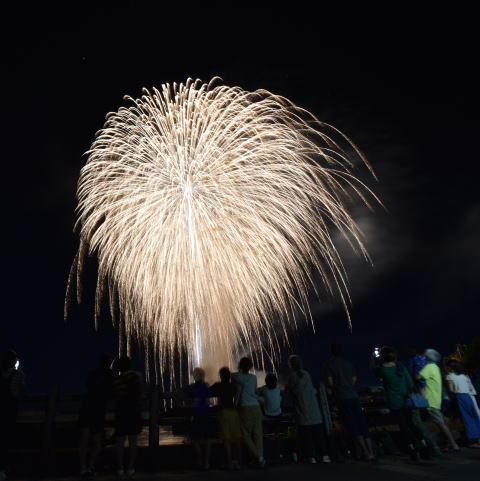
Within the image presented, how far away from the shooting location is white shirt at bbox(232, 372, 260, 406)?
7.98 meters

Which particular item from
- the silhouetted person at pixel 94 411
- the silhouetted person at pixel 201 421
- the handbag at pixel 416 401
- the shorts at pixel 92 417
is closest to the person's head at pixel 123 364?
the silhouetted person at pixel 94 411

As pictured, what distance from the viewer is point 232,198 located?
58.0ft

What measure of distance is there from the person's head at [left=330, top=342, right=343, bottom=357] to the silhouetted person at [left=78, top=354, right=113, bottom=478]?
13.9 ft

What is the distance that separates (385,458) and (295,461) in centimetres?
173

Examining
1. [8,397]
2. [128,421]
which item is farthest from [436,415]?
[8,397]

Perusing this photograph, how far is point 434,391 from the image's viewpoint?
862 cm

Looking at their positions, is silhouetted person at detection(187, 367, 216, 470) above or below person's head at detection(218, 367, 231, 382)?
below

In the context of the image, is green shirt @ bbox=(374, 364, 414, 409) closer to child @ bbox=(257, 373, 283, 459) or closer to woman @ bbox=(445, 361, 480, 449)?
woman @ bbox=(445, 361, 480, 449)

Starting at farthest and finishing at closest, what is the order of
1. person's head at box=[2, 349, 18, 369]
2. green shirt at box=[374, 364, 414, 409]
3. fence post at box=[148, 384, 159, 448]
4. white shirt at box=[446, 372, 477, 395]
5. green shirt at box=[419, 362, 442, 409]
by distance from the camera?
white shirt at box=[446, 372, 477, 395] < green shirt at box=[419, 362, 442, 409] < green shirt at box=[374, 364, 414, 409] < fence post at box=[148, 384, 159, 448] < person's head at box=[2, 349, 18, 369]

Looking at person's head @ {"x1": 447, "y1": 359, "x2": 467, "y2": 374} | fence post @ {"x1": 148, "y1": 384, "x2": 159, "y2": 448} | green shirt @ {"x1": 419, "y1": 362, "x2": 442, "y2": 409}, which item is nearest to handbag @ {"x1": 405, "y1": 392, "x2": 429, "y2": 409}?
green shirt @ {"x1": 419, "y1": 362, "x2": 442, "y2": 409}

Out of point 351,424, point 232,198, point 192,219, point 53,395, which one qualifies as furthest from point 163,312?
point 351,424

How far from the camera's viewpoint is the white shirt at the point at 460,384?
358 inches

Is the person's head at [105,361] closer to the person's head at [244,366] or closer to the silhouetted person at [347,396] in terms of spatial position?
the person's head at [244,366]

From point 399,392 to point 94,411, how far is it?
5.47m
